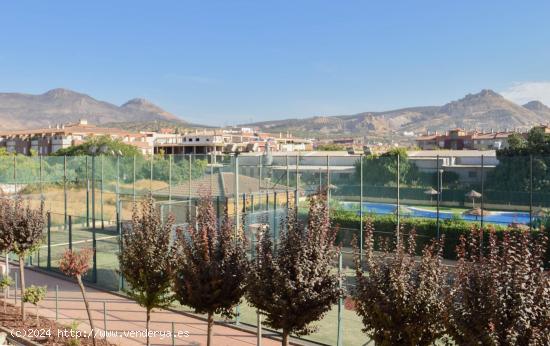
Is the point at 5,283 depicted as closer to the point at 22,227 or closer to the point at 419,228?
the point at 22,227

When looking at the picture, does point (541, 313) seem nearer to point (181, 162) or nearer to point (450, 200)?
point (450, 200)

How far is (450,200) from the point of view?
873 inches

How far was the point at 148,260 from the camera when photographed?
9.60 m

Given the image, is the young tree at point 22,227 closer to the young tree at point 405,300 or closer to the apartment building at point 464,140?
the young tree at point 405,300

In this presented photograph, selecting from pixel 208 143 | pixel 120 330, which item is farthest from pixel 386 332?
pixel 208 143

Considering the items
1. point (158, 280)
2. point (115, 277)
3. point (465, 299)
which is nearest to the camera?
point (465, 299)

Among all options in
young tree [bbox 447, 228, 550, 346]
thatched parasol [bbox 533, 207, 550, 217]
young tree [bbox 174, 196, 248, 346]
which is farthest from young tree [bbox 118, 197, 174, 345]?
thatched parasol [bbox 533, 207, 550, 217]

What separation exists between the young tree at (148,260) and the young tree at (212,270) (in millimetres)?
499

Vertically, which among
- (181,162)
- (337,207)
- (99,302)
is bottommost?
(99,302)

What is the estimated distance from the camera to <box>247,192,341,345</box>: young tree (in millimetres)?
7703

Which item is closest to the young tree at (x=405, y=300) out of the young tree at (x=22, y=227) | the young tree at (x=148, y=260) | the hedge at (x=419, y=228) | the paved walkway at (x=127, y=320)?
the young tree at (x=148, y=260)

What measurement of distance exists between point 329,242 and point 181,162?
1941 centimetres

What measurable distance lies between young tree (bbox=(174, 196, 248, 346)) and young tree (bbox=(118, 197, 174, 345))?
499mm

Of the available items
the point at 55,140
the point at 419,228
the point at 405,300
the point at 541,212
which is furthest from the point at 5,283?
the point at 55,140
